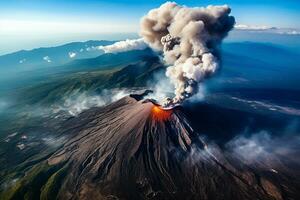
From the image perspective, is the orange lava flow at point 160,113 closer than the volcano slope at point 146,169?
No

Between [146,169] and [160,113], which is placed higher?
[160,113]

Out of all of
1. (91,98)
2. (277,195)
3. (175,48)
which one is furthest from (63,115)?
(277,195)

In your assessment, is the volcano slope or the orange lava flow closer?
the volcano slope

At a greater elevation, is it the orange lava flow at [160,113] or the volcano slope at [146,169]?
the orange lava flow at [160,113]

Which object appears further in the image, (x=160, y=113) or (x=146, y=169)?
(x=160, y=113)

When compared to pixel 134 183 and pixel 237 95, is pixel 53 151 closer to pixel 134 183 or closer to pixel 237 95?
pixel 134 183

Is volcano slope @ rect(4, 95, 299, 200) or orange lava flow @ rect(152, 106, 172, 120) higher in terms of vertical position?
orange lava flow @ rect(152, 106, 172, 120)
